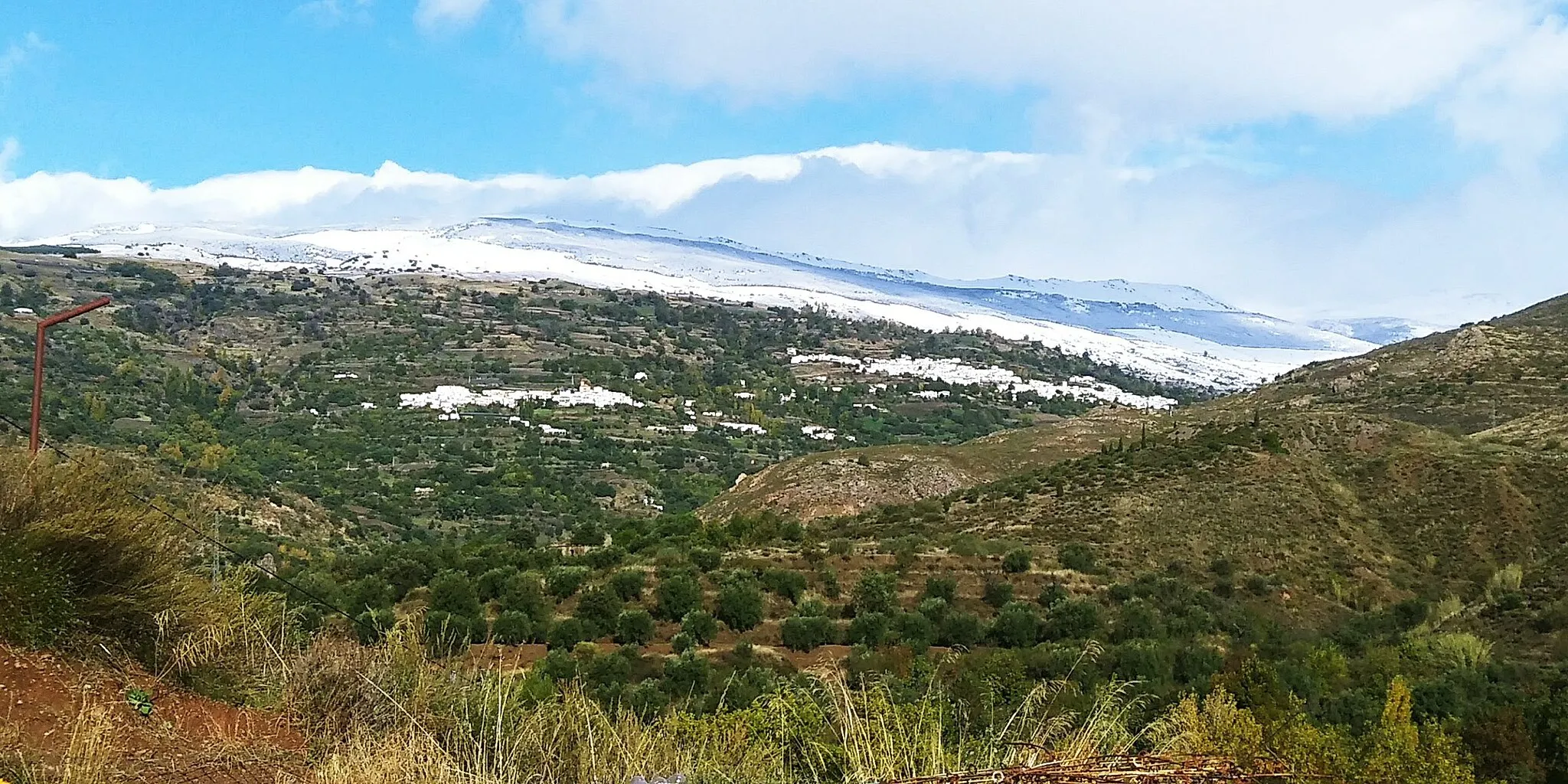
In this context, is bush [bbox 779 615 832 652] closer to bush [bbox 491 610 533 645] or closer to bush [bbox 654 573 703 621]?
bush [bbox 654 573 703 621]

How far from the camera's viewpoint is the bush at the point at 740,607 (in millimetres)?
24188

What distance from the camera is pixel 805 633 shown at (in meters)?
23.0

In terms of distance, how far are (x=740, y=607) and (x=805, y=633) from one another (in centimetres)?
189

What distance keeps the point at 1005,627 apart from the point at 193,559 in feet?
54.9

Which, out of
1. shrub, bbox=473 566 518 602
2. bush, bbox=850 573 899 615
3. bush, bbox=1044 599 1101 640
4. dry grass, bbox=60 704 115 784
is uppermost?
dry grass, bbox=60 704 115 784

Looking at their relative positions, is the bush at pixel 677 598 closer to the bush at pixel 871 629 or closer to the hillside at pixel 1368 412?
the bush at pixel 871 629

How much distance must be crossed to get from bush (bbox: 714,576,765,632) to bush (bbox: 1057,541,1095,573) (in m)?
8.75

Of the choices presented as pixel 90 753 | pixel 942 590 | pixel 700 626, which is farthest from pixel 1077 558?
pixel 90 753

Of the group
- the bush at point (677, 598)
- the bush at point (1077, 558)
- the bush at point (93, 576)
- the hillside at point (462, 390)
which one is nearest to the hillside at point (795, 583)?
the bush at point (93, 576)

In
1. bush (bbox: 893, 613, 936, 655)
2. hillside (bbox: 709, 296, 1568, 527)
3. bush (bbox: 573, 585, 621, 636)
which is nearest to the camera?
bush (bbox: 893, 613, 936, 655)

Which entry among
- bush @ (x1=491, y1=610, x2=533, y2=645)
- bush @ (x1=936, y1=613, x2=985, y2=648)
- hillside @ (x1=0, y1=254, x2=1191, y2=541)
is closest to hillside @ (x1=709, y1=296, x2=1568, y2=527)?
hillside @ (x1=0, y1=254, x2=1191, y2=541)

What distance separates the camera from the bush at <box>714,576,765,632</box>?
24.2 m

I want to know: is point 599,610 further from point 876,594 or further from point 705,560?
point 876,594

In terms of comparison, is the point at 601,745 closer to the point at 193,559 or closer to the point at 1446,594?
the point at 193,559
